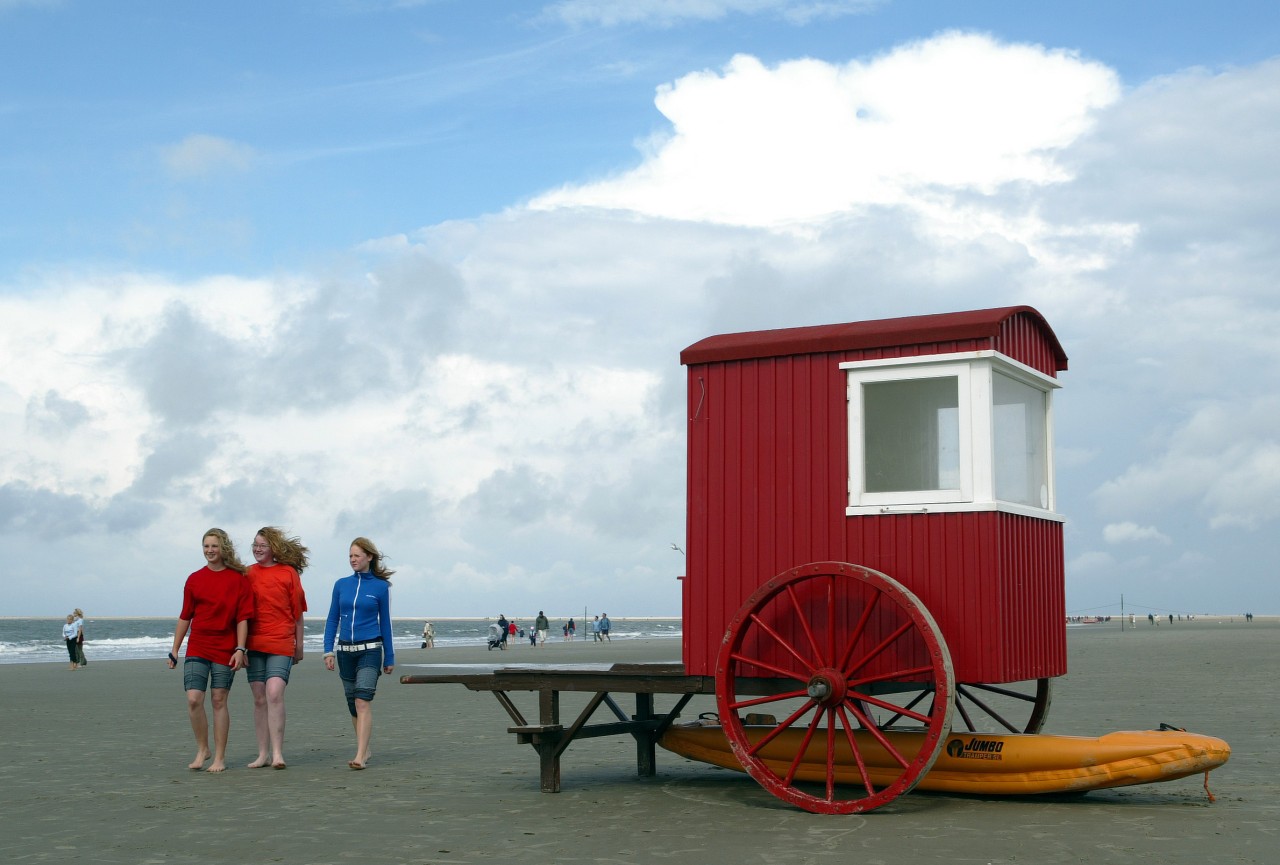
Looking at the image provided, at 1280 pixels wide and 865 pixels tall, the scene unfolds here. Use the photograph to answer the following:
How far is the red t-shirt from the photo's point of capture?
10.8 meters

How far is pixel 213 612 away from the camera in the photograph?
10773 millimetres

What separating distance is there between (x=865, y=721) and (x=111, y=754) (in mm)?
7856

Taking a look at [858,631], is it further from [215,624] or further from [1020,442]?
[215,624]

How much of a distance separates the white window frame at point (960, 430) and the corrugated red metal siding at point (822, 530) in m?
0.07

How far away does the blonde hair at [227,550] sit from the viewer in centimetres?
1100

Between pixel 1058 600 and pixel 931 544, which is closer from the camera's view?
pixel 931 544

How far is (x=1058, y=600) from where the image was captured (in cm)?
1015

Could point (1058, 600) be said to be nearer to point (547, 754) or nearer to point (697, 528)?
point (697, 528)

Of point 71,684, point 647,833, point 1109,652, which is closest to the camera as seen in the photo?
point 647,833

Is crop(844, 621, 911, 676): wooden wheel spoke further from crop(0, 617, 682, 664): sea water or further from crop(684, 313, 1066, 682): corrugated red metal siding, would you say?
crop(0, 617, 682, 664): sea water

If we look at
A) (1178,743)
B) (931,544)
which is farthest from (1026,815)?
(931,544)

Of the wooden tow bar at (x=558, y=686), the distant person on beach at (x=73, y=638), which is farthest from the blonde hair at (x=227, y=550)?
the distant person on beach at (x=73, y=638)

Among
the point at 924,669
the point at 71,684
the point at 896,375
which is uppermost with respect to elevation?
the point at 896,375

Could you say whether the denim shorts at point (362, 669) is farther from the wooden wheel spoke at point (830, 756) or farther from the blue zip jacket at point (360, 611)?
the wooden wheel spoke at point (830, 756)
